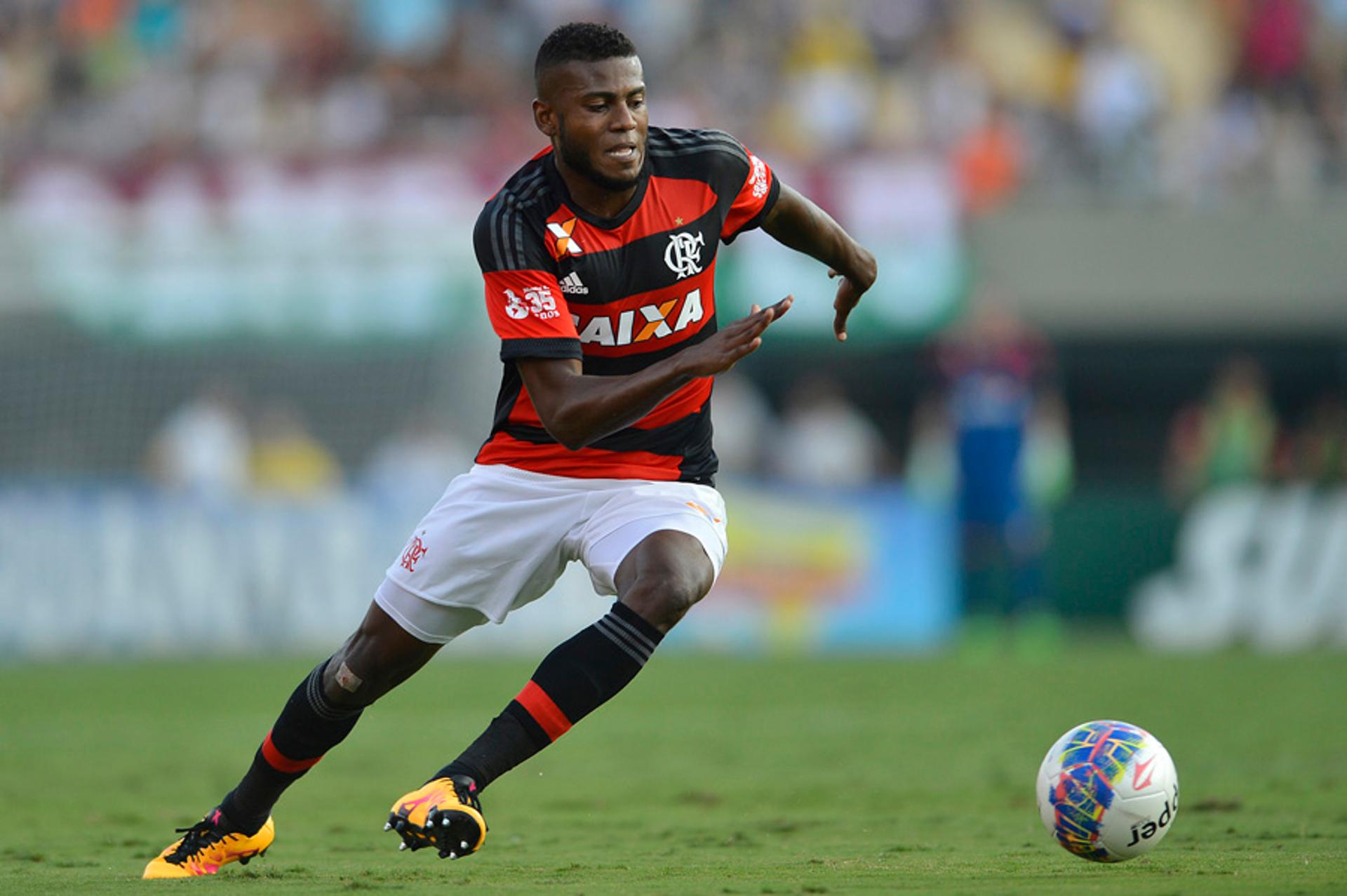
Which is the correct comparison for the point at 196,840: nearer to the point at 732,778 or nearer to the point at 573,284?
the point at 573,284

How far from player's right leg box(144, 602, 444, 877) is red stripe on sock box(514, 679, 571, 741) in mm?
512

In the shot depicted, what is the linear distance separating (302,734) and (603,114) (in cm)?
224

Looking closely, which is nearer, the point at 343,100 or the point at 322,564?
the point at 322,564

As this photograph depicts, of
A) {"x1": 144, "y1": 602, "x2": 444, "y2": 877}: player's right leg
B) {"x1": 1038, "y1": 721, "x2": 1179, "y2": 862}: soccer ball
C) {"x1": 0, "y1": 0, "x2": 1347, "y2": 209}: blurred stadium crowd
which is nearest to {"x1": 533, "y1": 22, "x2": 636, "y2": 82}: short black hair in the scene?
{"x1": 144, "y1": 602, "x2": 444, "y2": 877}: player's right leg

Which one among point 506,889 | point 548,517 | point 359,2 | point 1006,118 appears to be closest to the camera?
point 506,889

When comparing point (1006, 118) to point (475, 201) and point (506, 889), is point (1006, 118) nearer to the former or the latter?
point (475, 201)

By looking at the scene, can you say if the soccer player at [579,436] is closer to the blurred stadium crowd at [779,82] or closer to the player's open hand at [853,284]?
the player's open hand at [853,284]

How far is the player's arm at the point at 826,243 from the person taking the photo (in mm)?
6277

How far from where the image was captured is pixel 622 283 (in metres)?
5.71

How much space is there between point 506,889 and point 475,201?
571 inches

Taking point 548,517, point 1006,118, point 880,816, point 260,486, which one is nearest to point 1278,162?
point 1006,118

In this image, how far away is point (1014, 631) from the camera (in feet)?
52.6

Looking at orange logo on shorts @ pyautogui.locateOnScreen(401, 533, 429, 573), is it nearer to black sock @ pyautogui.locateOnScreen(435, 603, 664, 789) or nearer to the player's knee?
black sock @ pyautogui.locateOnScreen(435, 603, 664, 789)

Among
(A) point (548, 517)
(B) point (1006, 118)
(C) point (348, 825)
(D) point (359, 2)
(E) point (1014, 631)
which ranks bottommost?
(E) point (1014, 631)
